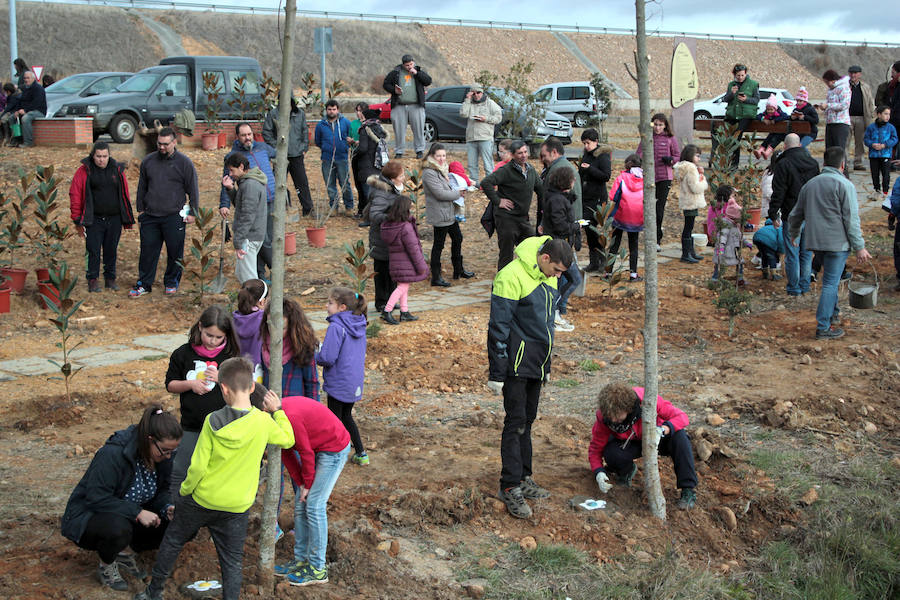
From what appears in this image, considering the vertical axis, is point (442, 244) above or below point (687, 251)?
above

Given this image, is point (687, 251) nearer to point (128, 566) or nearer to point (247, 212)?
point (247, 212)

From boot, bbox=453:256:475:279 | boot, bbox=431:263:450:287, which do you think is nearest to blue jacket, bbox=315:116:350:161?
boot, bbox=453:256:475:279

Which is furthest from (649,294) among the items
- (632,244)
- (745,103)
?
(745,103)

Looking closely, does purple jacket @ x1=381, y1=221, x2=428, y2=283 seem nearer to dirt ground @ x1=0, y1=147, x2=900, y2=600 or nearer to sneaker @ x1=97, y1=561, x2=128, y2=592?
dirt ground @ x1=0, y1=147, x2=900, y2=600

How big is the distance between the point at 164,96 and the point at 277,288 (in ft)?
54.9

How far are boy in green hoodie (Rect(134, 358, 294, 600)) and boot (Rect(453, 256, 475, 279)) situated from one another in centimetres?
778

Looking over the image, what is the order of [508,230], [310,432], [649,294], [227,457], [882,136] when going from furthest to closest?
[882,136] → [508,230] → [649,294] → [310,432] → [227,457]

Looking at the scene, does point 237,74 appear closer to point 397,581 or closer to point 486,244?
point 486,244

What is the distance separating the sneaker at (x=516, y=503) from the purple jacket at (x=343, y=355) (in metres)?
1.10

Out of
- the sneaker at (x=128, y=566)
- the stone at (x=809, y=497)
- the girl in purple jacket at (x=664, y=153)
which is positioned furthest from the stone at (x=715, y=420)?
the girl in purple jacket at (x=664, y=153)

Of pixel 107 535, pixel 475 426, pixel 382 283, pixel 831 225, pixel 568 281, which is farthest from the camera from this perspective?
pixel 382 283

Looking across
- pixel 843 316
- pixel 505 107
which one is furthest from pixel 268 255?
pixel 505 107

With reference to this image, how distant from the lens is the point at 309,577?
4.37 m

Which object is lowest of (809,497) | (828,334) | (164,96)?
(809,497)
